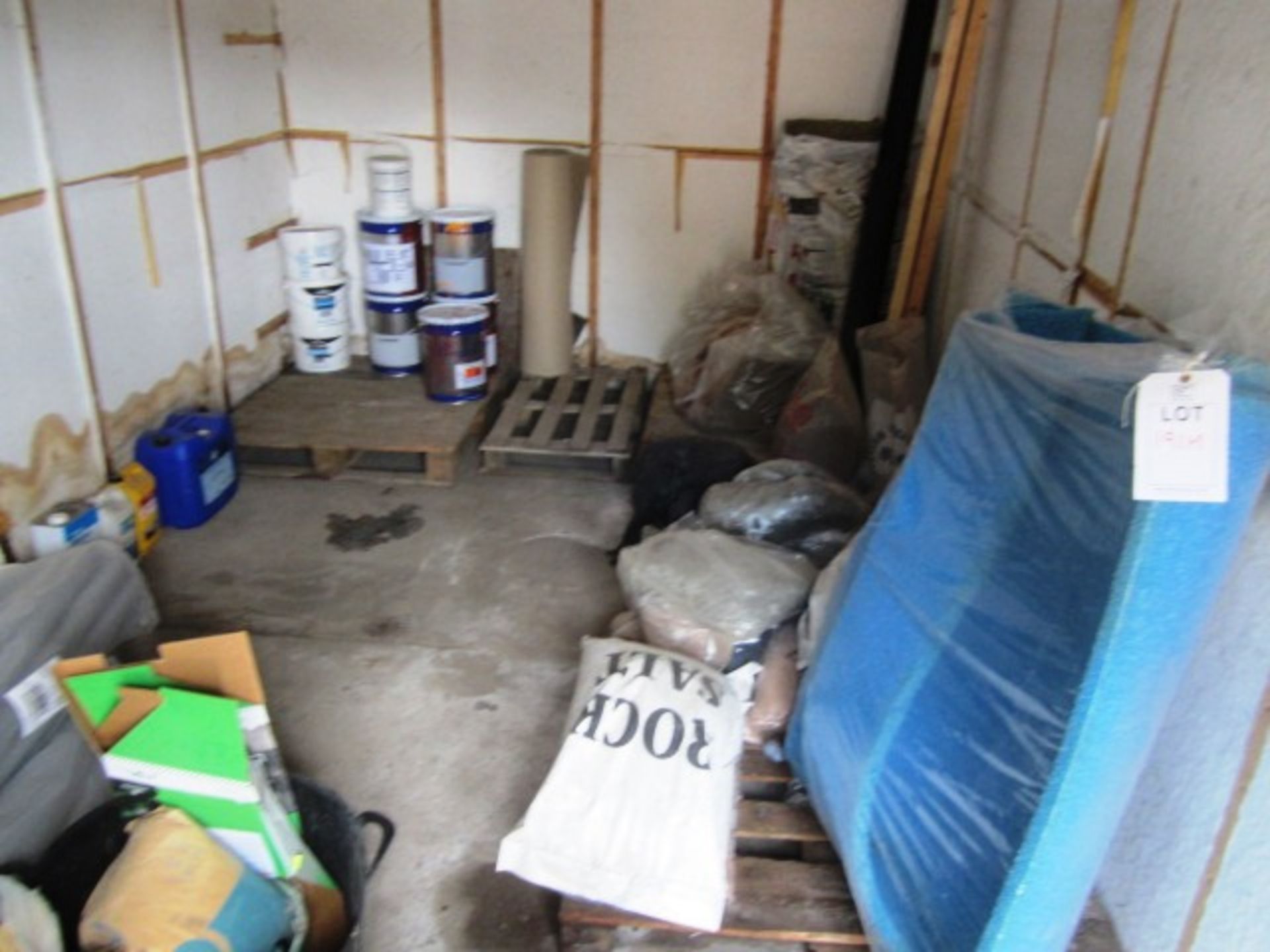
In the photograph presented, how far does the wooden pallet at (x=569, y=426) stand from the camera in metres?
3.31

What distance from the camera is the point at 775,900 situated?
1549mm

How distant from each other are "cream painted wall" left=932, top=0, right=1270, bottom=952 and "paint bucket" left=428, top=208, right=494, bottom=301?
7.11 feet

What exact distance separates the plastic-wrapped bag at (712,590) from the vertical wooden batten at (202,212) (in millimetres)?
2013

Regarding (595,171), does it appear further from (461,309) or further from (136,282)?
(136,282)

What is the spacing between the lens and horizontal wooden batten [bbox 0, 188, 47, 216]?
91.0 inches

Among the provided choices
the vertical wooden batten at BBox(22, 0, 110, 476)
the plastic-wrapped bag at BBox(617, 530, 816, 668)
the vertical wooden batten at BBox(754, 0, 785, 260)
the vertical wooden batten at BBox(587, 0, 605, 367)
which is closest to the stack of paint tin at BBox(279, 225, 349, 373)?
the vertical wooden batten at BBox(587, 0, 605, 367)

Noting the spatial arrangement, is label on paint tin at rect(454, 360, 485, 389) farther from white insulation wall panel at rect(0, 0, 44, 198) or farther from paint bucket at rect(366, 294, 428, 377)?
white insulation wall panel at rect(0, 0, 44, 198)

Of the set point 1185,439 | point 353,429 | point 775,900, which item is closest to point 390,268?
point 353,429

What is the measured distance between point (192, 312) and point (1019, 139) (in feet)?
8.56

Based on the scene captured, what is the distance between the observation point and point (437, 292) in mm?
3713

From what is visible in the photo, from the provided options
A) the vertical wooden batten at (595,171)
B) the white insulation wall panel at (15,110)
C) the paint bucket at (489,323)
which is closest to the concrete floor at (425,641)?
the paint bucket at (489,323)

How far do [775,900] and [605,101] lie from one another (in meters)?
2.99

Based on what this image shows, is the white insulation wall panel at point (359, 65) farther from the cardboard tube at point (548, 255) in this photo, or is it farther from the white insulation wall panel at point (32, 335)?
the white insulation wall panel at point (32, 335)

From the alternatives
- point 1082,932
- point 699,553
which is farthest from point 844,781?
point 699,553
